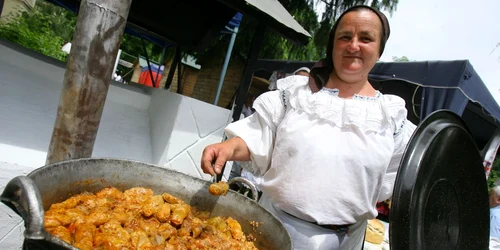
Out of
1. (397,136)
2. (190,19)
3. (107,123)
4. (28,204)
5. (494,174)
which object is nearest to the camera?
(28,204)

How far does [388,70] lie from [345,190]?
13.9ft

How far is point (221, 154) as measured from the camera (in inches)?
59.2

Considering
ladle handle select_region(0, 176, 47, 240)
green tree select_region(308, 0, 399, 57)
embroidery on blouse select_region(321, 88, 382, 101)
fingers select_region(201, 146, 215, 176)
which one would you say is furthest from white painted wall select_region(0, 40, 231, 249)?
green tree select_region(308, 0, 399, 57)

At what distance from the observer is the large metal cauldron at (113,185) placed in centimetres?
75

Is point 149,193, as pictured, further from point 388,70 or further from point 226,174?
point 388,70

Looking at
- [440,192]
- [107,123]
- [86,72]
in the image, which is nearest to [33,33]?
[107,123]

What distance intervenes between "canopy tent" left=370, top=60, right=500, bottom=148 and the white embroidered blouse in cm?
233

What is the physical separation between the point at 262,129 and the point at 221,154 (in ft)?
1.36

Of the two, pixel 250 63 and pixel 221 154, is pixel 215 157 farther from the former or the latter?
pixel 250 63

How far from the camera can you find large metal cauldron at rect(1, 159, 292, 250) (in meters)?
0.75

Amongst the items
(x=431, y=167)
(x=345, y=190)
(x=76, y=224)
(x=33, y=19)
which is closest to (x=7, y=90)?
(x=76, y=224)

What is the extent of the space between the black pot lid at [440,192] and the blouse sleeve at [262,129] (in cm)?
79

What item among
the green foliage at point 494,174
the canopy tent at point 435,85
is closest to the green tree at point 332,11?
the canopy tent at point 435,85

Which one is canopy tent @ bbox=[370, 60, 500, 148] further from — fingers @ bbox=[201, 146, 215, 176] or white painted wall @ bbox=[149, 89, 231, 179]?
fingers @ bbox=[201, 146, 215, 176]
